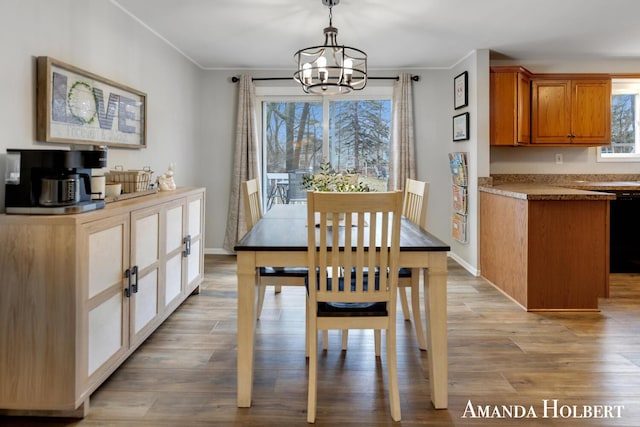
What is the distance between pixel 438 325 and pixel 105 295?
1599 mm

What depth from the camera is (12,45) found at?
2184mm

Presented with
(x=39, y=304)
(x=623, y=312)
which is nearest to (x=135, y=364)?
(x=39, y=304)

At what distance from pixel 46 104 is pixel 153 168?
65.2 inches

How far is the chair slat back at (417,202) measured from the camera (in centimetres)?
287

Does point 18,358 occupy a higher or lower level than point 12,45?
lower

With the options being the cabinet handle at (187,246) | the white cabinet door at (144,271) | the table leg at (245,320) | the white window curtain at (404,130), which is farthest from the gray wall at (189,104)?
the table leg at (245,320)

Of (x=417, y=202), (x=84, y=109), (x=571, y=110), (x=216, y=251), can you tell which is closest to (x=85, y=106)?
(x=84, y=109)

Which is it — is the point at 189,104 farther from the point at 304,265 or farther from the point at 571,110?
the point at 571,110

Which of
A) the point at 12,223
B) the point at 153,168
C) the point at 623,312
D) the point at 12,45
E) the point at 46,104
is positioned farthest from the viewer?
the point at 153,168

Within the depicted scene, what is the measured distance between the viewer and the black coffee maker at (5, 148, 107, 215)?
1.93m

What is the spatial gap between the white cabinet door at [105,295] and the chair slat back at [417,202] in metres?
1.78

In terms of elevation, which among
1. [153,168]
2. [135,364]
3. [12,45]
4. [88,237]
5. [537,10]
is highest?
[537,10]

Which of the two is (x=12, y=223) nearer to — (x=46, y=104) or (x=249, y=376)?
(x=46, y=104)

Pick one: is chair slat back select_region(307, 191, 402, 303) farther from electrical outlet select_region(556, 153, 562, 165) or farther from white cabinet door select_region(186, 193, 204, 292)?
electrical outlet select_region(556, 153, 562, 165)
